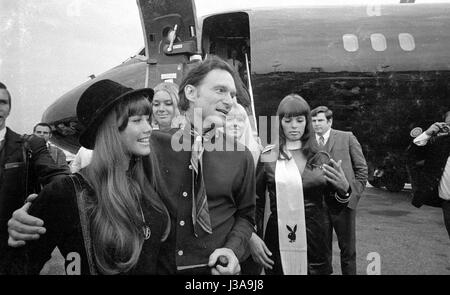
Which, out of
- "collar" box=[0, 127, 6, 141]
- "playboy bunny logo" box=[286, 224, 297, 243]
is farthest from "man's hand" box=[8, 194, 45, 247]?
"playboy bunny logo" box=[286, 224, 297, 243]

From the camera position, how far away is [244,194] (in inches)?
70.4

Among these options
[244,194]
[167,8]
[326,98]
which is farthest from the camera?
[326,98]

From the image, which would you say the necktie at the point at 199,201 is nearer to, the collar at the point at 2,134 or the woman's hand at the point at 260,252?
the woman's hand at the point at 260,252

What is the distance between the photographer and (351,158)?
2.05 meters

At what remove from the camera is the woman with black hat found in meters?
1.62

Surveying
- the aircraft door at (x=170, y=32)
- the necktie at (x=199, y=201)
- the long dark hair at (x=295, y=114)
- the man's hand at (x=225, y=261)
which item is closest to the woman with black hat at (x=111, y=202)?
the necktie at (x=199, y=201)

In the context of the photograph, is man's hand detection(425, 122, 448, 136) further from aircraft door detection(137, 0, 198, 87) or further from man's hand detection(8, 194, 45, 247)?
man's hand detection(8, 194, 45, 247)

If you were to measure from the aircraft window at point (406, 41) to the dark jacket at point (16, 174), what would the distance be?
220cm

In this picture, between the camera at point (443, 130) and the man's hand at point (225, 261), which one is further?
the camera at point (443, 130)

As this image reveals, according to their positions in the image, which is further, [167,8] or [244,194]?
[167,8]

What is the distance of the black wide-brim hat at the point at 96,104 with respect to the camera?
5.34 ft

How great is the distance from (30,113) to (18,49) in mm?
361

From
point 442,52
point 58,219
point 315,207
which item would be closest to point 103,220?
point 58,219

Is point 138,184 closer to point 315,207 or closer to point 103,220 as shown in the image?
point 103,220
